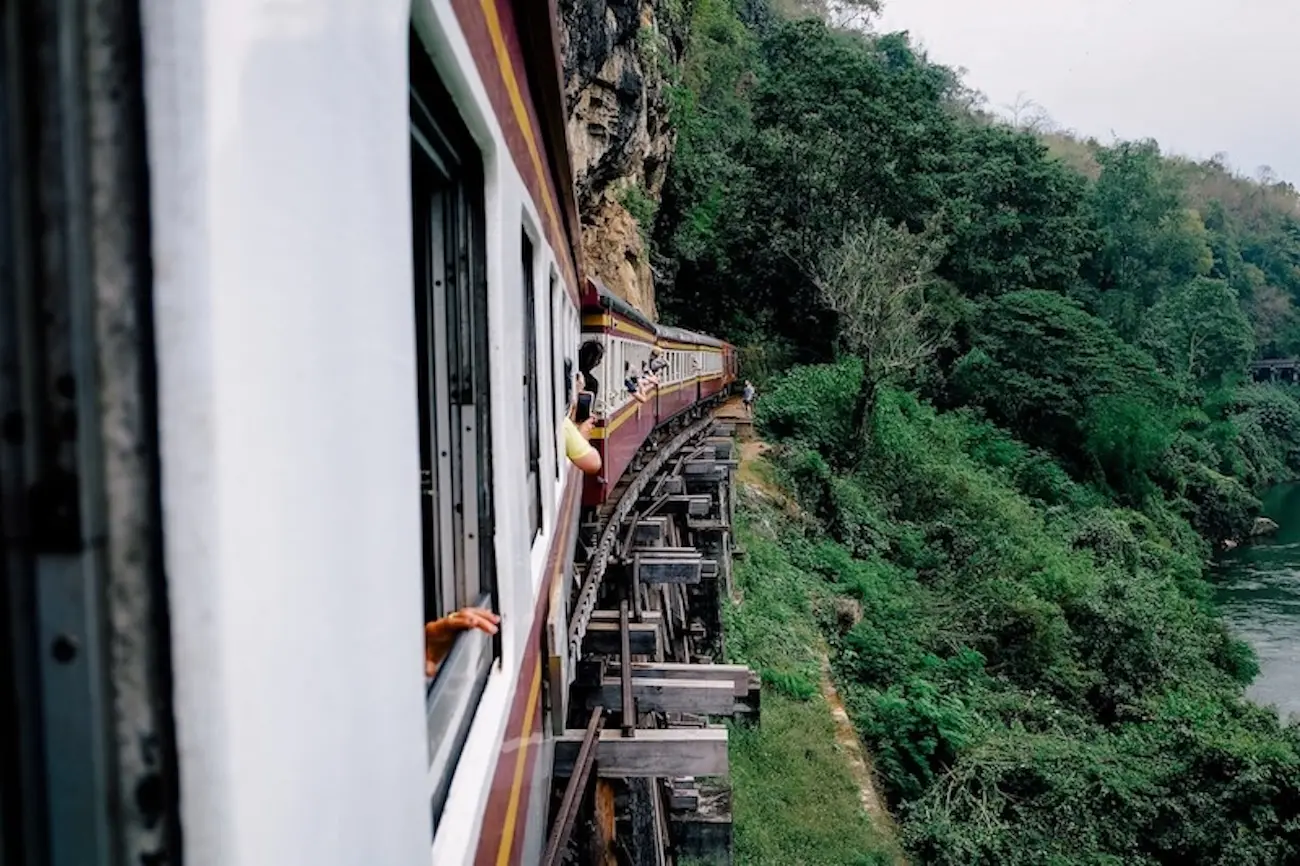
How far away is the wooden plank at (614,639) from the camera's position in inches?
223

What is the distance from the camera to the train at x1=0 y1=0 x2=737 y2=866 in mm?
543

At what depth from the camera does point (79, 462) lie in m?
0.56

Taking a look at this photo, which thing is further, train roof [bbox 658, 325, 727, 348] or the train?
train roof [bbox 658, 325, 727, 348]

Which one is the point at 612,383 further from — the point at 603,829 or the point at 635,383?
the point at 603,829

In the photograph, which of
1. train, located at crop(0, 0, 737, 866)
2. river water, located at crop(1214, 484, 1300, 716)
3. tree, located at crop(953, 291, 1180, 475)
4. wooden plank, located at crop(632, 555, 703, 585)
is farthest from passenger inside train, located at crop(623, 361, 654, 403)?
tree, located at crop(953, 291, 1180, 475)

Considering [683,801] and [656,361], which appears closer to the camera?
[683,801]

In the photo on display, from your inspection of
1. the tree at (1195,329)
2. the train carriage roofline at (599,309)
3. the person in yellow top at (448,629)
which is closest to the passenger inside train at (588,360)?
the train carriage roofline at (599,309)

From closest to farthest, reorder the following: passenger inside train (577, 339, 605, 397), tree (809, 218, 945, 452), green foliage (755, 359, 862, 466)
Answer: passenger inside train (577, 339, 605, 397) → tree (809, 218, 945, 452) → green foliage (755, 359, 862, 466)

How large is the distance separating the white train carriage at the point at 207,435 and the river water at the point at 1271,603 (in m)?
19.1

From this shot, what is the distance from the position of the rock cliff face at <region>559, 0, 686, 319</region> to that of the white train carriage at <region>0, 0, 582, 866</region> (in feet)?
44.3

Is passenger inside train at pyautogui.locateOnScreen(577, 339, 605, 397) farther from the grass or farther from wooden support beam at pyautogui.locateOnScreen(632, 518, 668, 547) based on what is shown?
the grass

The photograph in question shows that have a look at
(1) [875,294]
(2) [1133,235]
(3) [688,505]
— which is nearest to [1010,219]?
Answer: (2) [1133,235]

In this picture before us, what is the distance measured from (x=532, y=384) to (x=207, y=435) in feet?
7.38

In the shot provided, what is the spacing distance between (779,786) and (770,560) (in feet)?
20.3
